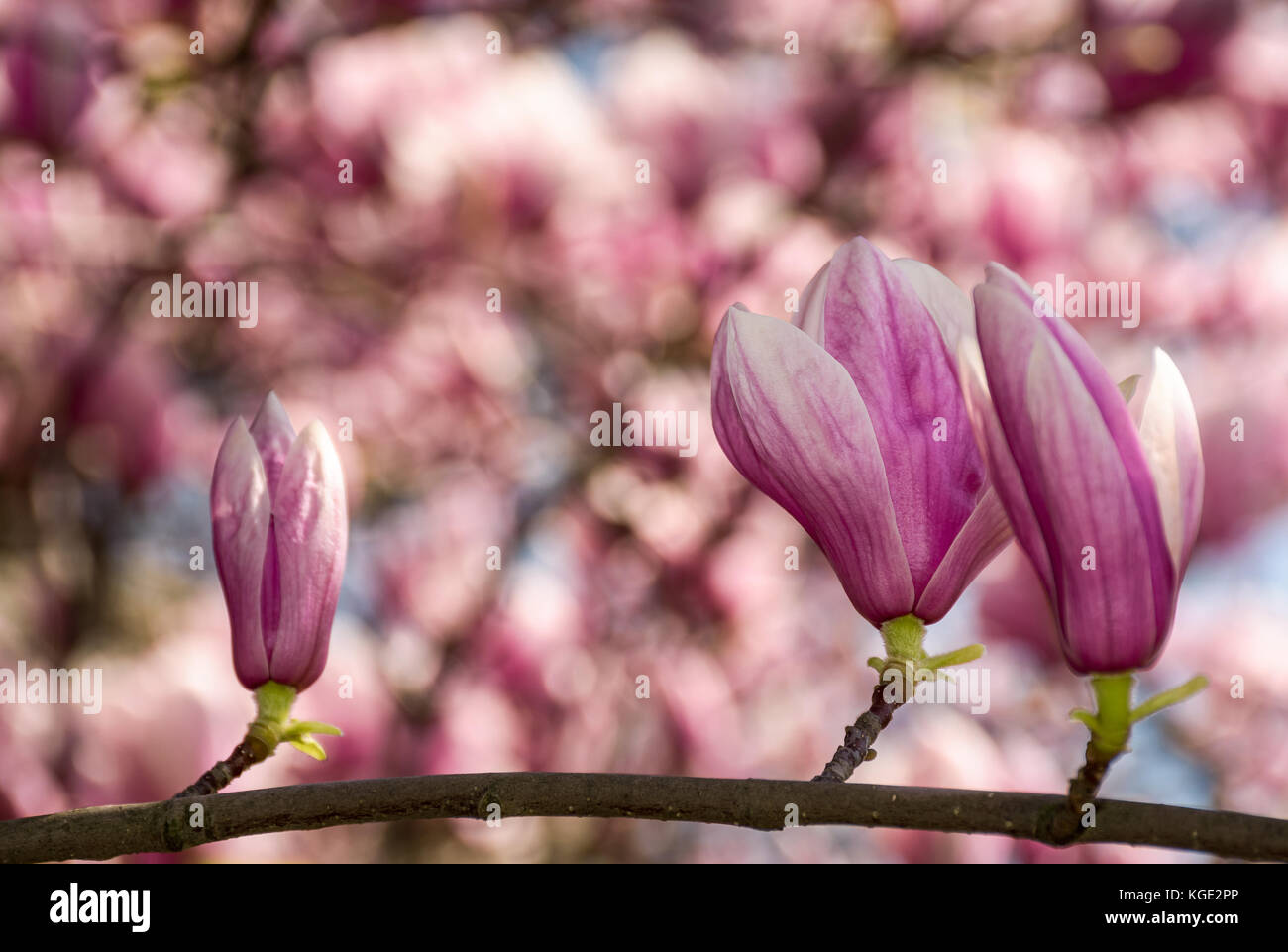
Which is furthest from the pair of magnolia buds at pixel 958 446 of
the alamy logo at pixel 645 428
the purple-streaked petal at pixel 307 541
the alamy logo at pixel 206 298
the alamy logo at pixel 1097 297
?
the alamy logo at pixel 206 298

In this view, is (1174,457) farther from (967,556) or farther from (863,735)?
(863,735)

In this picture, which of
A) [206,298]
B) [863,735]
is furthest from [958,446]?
[206,298]

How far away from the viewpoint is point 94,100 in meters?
2.68

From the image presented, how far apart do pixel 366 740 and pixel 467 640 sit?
2.12 feet

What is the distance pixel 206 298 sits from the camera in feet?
10.3

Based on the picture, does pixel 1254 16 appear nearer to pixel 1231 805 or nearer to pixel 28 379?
pixel 1231 805

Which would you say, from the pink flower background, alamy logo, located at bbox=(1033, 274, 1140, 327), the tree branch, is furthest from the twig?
alamy logo, located at bbox=(1033, 274, 1140, 327)

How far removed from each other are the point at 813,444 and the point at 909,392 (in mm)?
77

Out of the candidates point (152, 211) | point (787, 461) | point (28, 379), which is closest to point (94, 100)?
point (152, 211)

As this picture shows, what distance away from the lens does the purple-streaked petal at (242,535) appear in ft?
2.69

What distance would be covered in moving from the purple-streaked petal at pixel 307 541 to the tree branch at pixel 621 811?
133mm

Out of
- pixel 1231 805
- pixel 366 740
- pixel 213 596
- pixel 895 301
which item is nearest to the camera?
pixel 895 301

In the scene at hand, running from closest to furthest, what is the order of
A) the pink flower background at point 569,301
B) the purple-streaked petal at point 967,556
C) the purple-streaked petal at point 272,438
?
the purple-streaked petal at point 967,556, the purple-streaked petal at point 272,438, the pink flower background at point 569,301

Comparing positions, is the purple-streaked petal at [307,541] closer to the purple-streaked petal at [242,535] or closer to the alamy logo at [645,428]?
the purple-streaked petal at [242,535]
